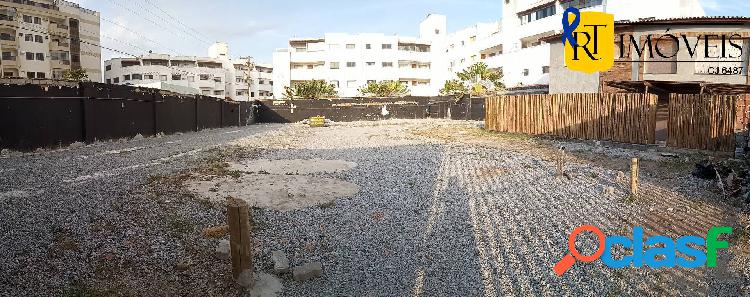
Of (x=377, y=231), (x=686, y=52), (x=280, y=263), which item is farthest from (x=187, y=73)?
(x=280, y=263)

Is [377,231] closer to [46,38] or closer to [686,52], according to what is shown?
[686,52]

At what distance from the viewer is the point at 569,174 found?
409 inches

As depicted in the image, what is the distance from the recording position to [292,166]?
1187cm

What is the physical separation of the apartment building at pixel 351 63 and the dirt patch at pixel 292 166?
168ft

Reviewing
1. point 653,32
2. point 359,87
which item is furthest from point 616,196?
point 359,87

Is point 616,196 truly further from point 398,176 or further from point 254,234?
point 254,234

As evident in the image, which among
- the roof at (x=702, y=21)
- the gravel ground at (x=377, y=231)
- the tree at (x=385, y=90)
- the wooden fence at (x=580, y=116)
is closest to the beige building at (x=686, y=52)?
the roof at (x=702, y=21)

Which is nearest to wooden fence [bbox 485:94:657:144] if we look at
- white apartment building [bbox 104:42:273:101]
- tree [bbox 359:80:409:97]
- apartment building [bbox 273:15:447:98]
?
tree [bbox 359:80:409:97]

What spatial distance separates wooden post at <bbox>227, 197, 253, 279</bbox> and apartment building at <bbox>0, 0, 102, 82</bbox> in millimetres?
46554

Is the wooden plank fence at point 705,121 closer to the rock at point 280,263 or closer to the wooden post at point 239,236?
the rock at point 280,263

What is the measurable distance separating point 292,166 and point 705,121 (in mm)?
12891

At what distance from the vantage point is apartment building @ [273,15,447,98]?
63.1 m

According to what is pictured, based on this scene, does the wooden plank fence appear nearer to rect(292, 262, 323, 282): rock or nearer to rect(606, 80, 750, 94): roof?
rect(606, 80, 750, 94): roof

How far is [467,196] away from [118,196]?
608 cm
